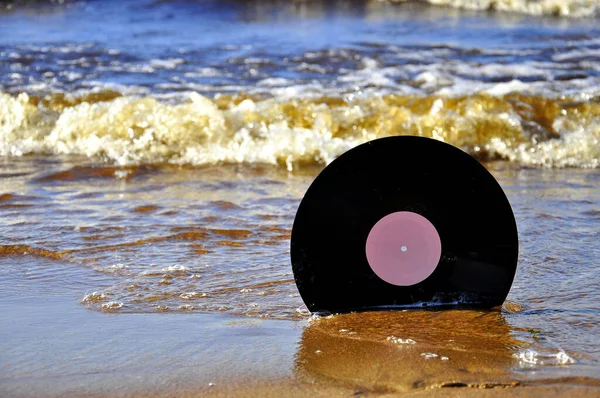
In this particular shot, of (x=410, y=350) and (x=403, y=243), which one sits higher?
(x=403, y=243)

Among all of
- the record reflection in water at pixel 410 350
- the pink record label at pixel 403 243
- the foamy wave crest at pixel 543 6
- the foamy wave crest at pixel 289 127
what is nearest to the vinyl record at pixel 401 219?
the pink record label at pixel 403 243

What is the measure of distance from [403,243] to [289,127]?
4050 millimetres

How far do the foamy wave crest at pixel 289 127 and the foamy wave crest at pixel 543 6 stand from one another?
7.82m

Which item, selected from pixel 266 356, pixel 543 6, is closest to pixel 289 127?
pixel 266 356

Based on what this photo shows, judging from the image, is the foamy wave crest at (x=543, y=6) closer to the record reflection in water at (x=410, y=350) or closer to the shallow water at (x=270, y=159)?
the shallow water at (x=270, y=159)

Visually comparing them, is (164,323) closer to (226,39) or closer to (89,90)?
(89,90)

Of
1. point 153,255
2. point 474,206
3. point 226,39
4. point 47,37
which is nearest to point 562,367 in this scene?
point 474,206

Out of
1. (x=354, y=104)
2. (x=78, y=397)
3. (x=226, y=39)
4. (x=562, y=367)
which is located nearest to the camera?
(x=78, y=397)

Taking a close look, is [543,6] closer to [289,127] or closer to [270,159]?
[289,127]

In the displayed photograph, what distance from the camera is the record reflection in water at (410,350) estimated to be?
2223mm

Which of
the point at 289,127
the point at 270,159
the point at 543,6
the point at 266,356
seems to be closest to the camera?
the point at 266,356

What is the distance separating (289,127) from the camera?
259 inches

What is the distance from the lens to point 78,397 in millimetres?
2127

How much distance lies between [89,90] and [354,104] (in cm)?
235
